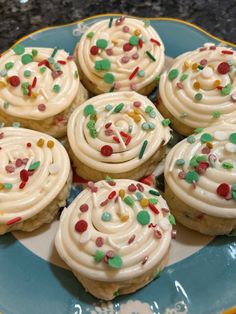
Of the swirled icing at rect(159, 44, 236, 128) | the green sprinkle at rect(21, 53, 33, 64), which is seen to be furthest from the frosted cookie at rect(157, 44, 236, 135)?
the green sprinkle at rect(21, 53, 33, 64)

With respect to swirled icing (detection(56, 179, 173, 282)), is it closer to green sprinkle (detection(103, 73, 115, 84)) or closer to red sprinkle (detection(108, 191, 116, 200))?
red sprinkle (detection(108, 191, 116, 200))

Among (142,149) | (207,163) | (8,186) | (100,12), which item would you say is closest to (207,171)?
(207,163)

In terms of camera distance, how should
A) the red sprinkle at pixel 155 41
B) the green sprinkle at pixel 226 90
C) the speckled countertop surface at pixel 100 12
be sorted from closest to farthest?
the green sprinkle at pixel 226 90 → the red sprinkle at pixel 155 41 → the speckled countertop surface at pixel 100 12

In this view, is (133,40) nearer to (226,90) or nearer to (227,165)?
(226,90)

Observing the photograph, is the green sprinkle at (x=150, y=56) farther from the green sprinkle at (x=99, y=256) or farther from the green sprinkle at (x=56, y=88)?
the green sprinkle at (x=99, y=256)

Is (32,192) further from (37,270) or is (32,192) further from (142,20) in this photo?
(142,20)

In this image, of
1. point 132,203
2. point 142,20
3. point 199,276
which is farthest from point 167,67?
point 199,276

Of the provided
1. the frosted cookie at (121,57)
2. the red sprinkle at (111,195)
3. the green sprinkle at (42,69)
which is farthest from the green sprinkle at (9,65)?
the red sprinkle at (111,195)
